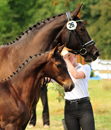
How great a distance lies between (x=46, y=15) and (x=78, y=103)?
127 feet

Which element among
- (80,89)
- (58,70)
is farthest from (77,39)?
(58,70)

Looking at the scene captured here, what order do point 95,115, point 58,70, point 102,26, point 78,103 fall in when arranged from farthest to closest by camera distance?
1. point 102,26
2. point 95,115
3. point 78,103
4. point 58,70

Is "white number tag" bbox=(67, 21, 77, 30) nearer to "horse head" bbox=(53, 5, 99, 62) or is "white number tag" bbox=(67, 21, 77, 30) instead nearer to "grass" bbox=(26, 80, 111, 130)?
"horse head" bbox=(53, 5, 99, 62)

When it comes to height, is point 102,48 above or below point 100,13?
below

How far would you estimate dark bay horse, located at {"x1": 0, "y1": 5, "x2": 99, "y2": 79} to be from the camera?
505 centimetres

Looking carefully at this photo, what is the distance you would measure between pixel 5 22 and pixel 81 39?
111ft

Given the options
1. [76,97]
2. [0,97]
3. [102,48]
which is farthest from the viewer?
[102,48]

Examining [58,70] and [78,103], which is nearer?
[58,70]

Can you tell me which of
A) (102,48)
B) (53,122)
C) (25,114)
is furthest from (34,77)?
(102,48)

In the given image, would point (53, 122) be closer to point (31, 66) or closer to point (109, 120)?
point (109, 120)

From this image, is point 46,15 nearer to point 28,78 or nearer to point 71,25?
point 71,25

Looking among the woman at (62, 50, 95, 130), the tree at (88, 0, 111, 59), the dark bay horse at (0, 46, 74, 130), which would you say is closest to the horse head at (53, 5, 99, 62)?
the woman at (62, 50, 95, 130)

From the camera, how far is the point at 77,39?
530 cm

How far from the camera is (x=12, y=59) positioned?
16.6 feet
